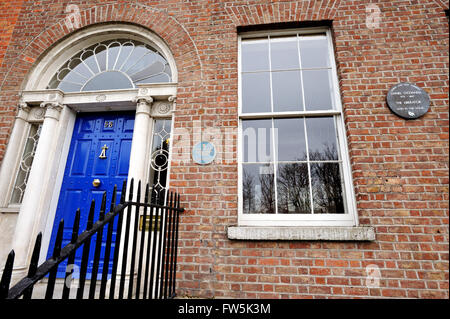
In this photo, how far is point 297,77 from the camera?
344 cm

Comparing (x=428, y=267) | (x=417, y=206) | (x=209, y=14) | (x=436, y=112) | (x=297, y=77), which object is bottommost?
(x=428, y=267)

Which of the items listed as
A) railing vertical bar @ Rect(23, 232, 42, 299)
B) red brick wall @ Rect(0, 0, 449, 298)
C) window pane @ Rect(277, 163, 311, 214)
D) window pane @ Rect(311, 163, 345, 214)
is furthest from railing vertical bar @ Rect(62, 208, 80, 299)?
window pane @ Rect(311, 163, 345, 214)

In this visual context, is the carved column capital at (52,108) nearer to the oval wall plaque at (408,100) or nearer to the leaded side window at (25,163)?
Answer: the leaded side window at (25,163)

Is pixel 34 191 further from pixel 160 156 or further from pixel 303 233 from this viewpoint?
pixel 303 233

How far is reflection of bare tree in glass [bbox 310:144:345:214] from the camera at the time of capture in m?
2.93

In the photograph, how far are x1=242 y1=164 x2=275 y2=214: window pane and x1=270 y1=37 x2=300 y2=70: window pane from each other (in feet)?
5.23

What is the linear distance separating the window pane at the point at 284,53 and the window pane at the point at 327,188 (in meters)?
1.59

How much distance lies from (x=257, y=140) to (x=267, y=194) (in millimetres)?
774

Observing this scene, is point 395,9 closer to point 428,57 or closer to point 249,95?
point 428,57

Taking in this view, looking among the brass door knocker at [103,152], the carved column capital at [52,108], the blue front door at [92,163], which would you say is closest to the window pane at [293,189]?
the blue front door at [92,163]

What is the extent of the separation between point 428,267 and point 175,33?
4.49m

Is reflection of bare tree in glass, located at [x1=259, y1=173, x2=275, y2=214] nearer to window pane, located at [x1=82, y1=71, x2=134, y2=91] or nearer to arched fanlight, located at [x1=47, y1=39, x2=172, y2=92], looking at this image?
arched fanlight, located at [x1=47, y1=39, x2=172, y2=92]
